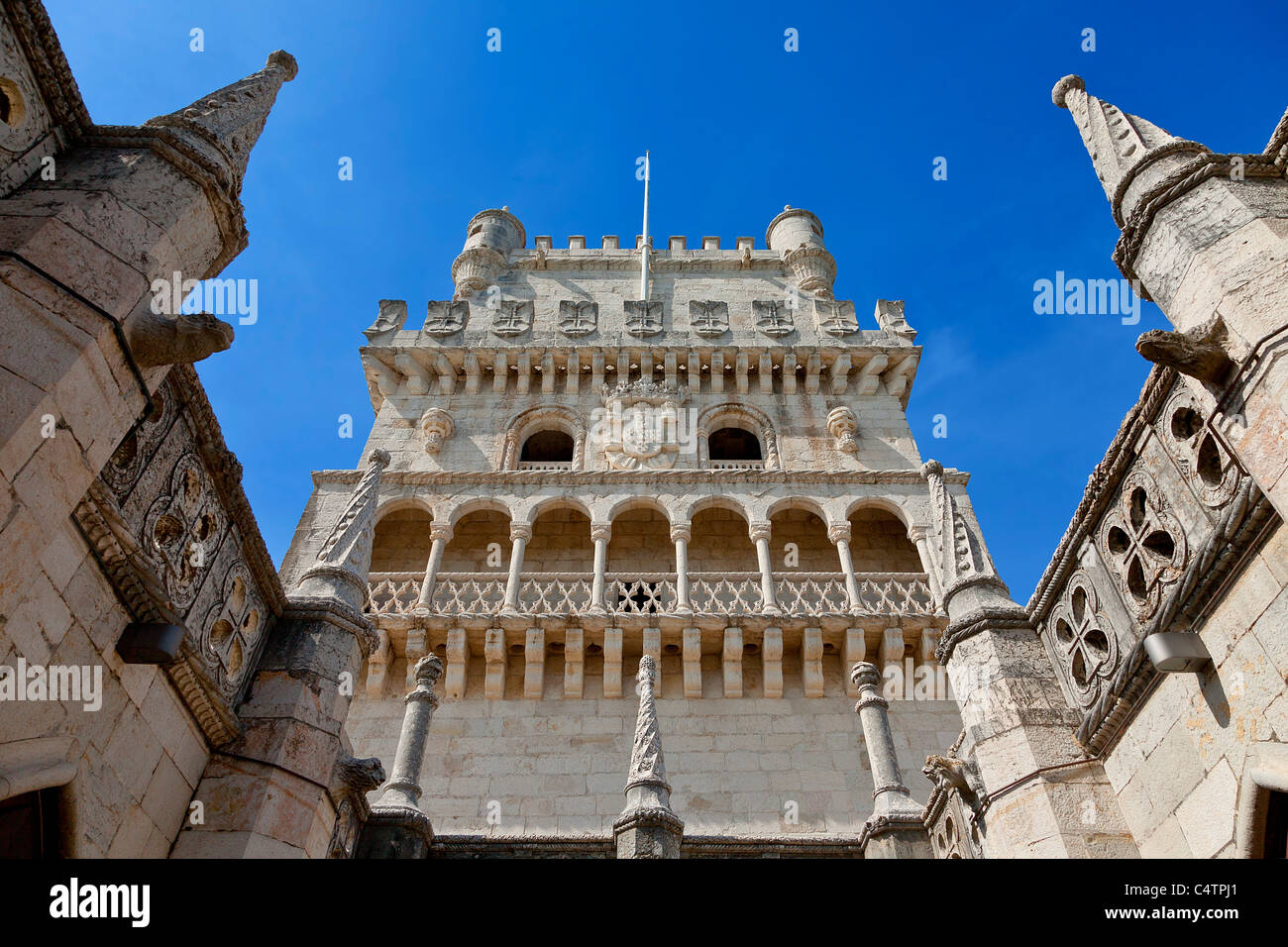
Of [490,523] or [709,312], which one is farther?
[709,312]

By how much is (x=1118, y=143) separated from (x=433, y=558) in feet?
39.8

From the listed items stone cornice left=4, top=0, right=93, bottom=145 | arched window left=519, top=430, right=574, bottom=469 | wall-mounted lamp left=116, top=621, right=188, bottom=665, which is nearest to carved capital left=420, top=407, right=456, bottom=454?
arched window left=519, top=430, right=574, bottom=469

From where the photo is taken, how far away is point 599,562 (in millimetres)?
15523

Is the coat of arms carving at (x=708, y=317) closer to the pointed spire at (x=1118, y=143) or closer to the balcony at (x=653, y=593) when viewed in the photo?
the balcony at (x=653, y=593)

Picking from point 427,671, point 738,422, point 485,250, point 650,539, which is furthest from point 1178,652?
point 485,250

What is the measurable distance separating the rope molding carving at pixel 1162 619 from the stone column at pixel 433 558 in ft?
34.3

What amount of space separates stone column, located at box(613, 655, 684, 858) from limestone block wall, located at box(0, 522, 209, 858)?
4003mm

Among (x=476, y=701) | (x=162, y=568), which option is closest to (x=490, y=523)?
(x=476, y=701)

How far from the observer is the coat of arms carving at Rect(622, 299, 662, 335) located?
68.8ft

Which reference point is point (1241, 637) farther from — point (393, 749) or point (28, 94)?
point (393, 749)

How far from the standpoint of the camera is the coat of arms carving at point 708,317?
826 inches

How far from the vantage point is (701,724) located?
44.6ft

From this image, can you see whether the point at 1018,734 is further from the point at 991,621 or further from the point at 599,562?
the point at 599,562
